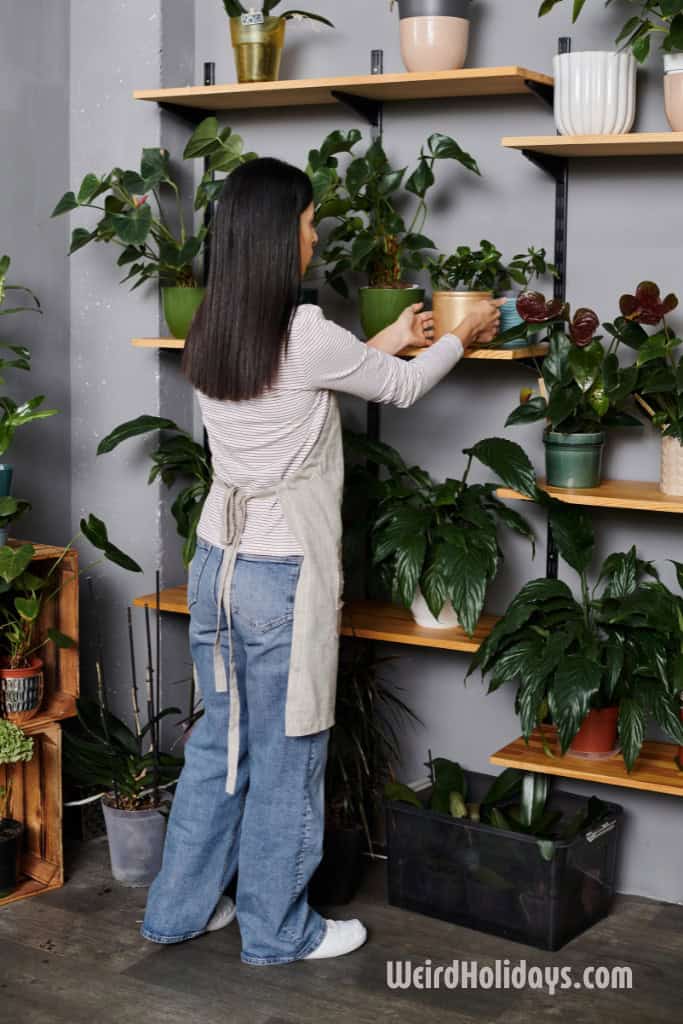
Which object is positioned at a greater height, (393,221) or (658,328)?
(393,221)

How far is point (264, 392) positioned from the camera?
274 cm

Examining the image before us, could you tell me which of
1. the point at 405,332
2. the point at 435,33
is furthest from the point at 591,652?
the point at 435,33

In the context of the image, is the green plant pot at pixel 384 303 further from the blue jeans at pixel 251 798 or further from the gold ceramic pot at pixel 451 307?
the blue jeans at pixel 251 798

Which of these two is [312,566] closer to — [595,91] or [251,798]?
[251,798]

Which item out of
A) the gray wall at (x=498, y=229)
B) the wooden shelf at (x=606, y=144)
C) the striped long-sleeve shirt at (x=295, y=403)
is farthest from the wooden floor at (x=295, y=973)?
the wooden shelf at (x=606, y=144)

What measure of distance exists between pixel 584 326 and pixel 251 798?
4.28ft

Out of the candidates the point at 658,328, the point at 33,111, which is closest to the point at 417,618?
the point at 658,328

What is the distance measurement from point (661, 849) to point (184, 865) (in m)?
1.19

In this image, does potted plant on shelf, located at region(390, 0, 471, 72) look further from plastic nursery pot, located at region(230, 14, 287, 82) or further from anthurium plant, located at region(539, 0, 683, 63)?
plastic nursery pot, located at region(230, 14, 287, 82)

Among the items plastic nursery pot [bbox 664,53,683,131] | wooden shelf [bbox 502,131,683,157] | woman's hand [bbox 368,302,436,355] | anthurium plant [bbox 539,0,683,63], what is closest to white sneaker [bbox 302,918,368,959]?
woman's hand [bbox 368,302,436,355]

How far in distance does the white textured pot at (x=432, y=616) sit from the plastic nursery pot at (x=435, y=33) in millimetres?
1270

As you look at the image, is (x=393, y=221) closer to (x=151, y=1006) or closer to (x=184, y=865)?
(x=184, y=865)

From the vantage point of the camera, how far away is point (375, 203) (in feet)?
10.6

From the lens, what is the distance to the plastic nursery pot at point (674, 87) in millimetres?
2877
